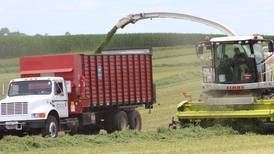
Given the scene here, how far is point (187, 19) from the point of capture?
95.0 feet

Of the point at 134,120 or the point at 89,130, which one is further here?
the point at 134,120

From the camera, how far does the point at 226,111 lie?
68.8 ft

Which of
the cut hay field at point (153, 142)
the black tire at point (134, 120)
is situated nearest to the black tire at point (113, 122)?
the black tire at point (134, 120)

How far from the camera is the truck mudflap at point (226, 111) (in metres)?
20.2

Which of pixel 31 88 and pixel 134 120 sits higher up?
pixel 31 88

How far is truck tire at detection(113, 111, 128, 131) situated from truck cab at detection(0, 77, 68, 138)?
2652 millimetres

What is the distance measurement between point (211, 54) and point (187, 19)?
7095 mm

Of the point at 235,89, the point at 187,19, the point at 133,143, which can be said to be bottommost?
the point at 133,143

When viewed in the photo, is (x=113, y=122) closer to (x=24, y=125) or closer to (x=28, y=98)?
(x=28, y=98)

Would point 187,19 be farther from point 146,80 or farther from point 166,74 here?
point 166,74

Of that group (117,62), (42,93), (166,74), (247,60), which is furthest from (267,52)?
(166,74)

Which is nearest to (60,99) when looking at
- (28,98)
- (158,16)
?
(28,98)

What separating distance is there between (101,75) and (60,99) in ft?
7.53

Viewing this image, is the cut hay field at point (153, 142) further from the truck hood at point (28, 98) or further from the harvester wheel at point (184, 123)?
the truck hood at point (28, 98)
